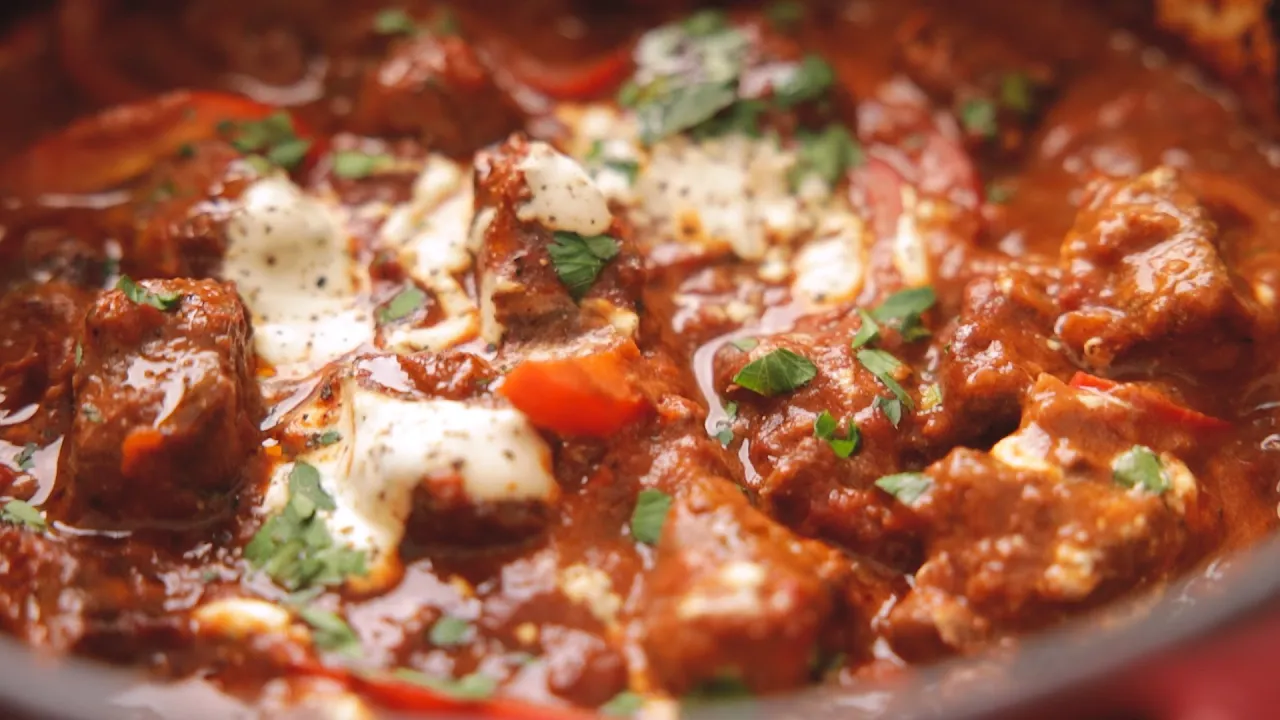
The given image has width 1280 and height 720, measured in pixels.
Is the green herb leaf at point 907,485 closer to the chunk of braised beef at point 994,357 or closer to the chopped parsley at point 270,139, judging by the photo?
the chunk of braised beef at point 994,357

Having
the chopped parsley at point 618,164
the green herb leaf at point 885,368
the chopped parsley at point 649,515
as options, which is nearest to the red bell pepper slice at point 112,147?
the chopped parsley at point 618,164

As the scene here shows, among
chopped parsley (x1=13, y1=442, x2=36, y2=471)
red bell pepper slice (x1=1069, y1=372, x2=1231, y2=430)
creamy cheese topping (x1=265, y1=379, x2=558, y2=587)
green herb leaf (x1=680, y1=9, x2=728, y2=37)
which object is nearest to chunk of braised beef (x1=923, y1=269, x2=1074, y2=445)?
red bell pepper slice (x1=1069, y1=372, x2=1231, y2=430)

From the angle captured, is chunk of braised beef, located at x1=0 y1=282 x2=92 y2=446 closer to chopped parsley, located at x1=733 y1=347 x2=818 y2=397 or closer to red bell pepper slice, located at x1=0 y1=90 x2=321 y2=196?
red bell pepper slice, located at x1=0 y1=90 x2=321 y2=196

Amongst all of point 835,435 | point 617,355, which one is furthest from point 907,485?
point 617,355

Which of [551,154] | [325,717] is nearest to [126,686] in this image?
[325,717]

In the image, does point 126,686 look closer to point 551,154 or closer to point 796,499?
point 796,499
